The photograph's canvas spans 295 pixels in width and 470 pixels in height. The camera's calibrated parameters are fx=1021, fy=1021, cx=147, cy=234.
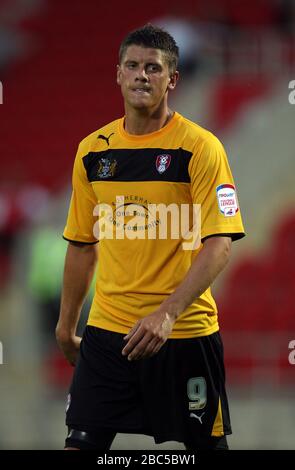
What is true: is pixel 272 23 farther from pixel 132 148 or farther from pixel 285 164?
pixel 132 148

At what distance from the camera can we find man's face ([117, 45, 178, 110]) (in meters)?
3.48

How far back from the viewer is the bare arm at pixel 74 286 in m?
3.86

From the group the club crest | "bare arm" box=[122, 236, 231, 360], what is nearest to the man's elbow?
"bare arm" box=[122, 236, 231, 360]

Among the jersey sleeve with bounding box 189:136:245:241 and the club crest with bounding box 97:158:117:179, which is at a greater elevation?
the club crest with bounding box 97:158:117:179

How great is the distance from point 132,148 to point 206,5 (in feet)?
26.9

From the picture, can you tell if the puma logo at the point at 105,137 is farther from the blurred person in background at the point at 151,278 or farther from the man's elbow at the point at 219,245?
the man's elbow at the point at 219,245

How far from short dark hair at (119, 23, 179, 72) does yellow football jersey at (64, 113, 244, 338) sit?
0.74ft

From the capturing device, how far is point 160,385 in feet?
11.7

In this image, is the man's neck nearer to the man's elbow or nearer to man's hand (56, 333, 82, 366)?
the man's elbow

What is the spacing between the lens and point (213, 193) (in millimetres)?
3416

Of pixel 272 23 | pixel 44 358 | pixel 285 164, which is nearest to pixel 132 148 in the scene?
pixel 44 358

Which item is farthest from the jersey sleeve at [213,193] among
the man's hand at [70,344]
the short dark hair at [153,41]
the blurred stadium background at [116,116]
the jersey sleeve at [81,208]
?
the blurred stadium background at [116,116]

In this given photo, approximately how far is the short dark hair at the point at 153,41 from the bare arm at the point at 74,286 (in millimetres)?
766

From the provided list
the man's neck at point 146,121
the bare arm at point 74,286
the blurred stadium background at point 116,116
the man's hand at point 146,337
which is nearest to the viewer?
the man's hand at point 146,337
